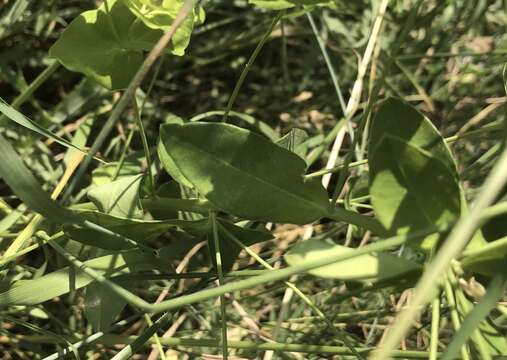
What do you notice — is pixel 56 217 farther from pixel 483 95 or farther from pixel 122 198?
pixel 483 95

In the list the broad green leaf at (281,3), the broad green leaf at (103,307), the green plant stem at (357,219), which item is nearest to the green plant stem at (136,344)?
the broad green leaf at (103,307)

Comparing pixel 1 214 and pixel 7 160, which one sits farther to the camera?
pixel 1 214

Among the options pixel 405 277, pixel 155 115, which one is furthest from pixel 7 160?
pixel 155 115

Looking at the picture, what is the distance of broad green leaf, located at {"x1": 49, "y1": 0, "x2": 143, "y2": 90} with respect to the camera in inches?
21.6

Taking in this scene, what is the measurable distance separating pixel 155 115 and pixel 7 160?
0.57 m

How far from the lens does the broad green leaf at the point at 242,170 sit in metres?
0.47

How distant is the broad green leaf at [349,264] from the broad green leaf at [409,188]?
0.02 meters

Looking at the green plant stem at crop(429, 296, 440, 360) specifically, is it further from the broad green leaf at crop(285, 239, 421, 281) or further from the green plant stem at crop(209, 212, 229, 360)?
the green plant stem at crop(209, 212, 229, 360)

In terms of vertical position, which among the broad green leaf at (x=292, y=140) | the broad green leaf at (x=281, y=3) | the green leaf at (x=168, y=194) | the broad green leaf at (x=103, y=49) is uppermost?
the broad green leaf at (x=281, y=3)

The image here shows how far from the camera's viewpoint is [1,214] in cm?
73

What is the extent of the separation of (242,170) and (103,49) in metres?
0.18

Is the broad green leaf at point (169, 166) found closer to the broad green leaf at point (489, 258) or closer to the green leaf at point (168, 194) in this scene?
the green leaf at point (168, 194)

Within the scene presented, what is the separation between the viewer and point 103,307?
22.5 inches

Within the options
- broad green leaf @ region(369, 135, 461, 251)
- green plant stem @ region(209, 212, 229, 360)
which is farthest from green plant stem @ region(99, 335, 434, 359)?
broad green leaf @ region(369, 135, 461, 251)
